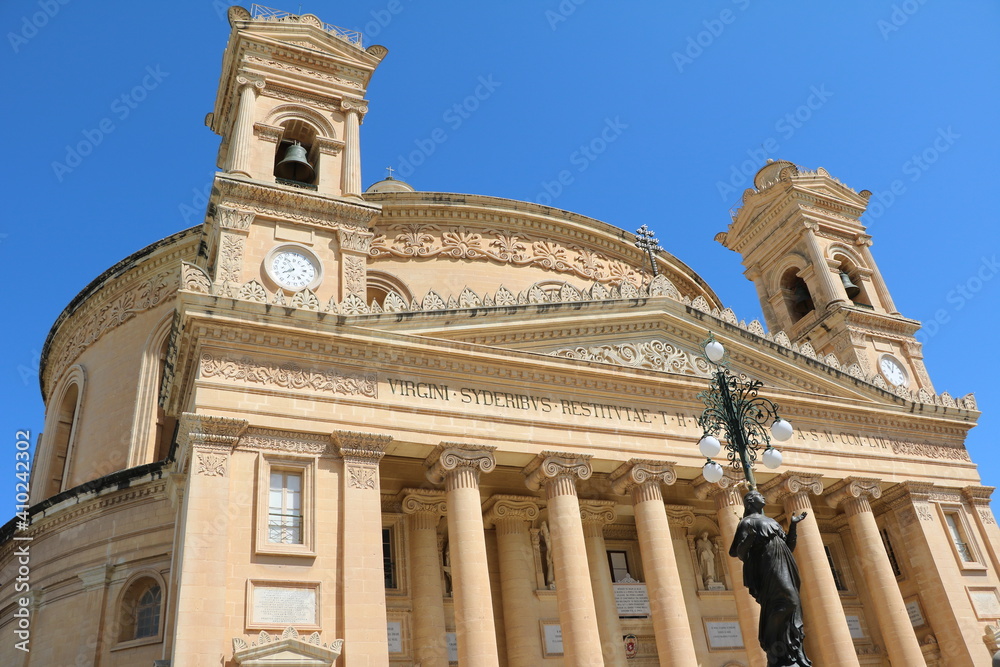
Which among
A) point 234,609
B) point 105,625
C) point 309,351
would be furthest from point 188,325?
point 105,625

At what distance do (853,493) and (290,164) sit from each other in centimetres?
1739

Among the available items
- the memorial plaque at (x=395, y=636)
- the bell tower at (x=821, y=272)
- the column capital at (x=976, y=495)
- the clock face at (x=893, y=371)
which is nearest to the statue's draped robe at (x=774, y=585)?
the memorial plaque at (x=395, y=636)

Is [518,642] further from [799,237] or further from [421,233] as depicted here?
[799,237]

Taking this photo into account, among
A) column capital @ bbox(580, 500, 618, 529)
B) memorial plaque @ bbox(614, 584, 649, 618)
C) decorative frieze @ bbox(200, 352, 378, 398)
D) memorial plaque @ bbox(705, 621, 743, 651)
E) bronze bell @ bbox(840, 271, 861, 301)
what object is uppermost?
bronze bell @ bbox(840, 271, 861, 301)

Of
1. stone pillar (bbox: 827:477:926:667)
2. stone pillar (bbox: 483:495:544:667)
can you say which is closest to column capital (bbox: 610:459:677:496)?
stone pillar (bbox: 483:495:544:667)

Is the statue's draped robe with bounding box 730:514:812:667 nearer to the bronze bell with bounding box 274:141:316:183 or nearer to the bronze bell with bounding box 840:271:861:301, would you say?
the bronze bell with bounding box 274:141:316:183

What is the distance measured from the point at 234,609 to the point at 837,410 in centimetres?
1695

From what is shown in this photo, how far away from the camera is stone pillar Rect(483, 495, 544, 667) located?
18875 millimetres

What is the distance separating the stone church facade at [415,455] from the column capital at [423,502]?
71 mm

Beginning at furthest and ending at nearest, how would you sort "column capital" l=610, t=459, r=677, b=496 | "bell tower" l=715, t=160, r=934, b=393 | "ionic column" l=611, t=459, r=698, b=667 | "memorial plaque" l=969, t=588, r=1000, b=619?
"bell tower" l=715, t=160, r=934, b=393 < "memorial plaque" l=969, t=588, r=1000, b=619 < "column capital" l=610, t=459, r=677, b=496 < "ionic column" l=611, t=459, r=698, b=667

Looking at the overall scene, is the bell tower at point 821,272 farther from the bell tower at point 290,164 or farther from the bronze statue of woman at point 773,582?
the bronze statue of woman at point 773,582

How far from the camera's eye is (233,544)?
14367mm

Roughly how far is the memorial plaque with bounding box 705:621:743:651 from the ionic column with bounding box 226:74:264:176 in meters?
16.3

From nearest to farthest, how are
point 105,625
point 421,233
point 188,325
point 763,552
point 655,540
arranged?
point 763,552, point 188,325, point 655,540, point 105,625, point 421,233
